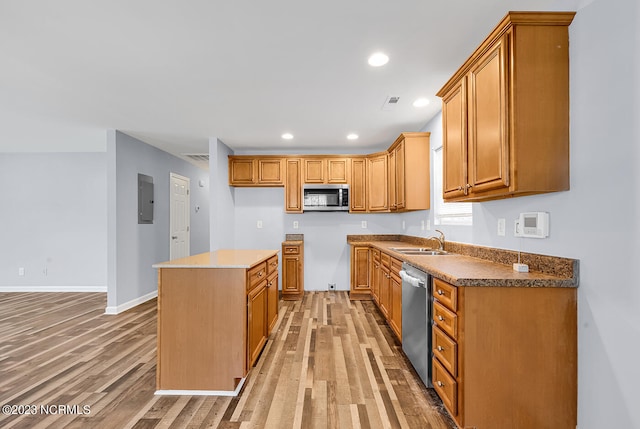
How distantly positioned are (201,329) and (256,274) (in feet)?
1.90

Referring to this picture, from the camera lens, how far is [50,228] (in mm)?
5312

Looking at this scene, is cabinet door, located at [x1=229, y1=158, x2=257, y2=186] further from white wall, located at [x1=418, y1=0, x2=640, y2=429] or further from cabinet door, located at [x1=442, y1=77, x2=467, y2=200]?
white wall, located at [x1=418, y1=0, x2=640, y2=429]

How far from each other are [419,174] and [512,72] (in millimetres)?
2123

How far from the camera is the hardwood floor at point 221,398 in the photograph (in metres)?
1.88

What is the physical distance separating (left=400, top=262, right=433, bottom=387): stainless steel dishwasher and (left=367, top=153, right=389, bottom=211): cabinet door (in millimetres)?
2212

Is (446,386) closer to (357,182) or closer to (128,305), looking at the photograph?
(357,182)

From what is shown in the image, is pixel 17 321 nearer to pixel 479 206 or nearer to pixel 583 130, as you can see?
pixel 479 206

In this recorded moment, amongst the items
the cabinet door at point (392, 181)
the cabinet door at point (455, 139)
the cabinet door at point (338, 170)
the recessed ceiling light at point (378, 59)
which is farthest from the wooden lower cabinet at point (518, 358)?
the cabinet door at point (338, 170)

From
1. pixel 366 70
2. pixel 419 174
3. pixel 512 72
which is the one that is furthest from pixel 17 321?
pixel 512 72

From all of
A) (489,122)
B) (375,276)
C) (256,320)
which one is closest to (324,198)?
(375,276)

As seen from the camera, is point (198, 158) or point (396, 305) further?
point (198, 158)

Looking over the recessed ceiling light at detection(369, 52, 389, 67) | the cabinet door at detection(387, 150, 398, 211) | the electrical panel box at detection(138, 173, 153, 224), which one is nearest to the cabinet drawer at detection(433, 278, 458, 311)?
the recessed ceiling light at detection(369, 52, 389, 67)

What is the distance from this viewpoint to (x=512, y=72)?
1634mm

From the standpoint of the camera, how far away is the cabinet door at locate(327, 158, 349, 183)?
489 cm
